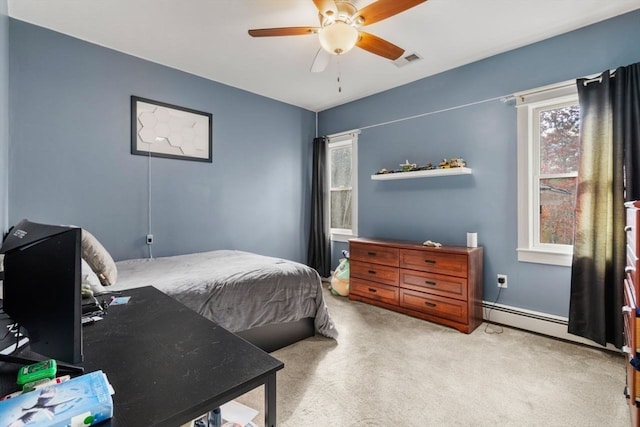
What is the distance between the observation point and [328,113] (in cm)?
472

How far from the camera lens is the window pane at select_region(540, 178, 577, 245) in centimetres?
273

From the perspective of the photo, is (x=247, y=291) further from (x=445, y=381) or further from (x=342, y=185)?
(x=342, y=185)

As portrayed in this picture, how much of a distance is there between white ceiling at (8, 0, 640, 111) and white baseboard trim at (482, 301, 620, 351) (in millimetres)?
2483

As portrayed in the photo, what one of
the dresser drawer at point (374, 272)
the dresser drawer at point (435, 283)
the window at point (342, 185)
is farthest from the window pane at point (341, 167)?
the dresser drawer at point (435, 283)

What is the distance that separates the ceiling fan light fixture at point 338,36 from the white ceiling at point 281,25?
0.43 metres

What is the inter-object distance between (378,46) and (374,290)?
2465mm

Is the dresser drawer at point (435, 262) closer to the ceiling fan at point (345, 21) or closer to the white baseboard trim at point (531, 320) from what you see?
the white baseboard trim at point (531, 320)

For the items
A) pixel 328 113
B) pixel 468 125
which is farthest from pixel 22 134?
pixel 468 125

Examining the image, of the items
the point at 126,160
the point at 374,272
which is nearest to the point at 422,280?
the point at 374,272

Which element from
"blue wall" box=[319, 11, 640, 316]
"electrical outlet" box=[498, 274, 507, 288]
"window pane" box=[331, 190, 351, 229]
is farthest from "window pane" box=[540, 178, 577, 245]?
"window pane" box=[331, 190, 351, 229]

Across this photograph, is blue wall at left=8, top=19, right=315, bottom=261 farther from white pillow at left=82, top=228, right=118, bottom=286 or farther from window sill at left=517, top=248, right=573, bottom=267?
window sill at left=517, top=248, right=573, bottom=267

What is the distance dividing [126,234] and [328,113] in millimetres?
3170

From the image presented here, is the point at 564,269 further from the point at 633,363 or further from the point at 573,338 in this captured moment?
the point at 633,363

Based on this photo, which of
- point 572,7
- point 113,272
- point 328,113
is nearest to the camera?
point 113,272
